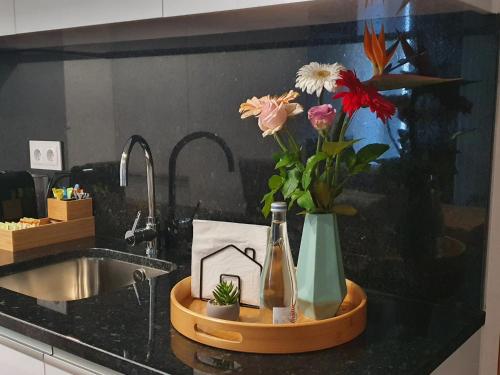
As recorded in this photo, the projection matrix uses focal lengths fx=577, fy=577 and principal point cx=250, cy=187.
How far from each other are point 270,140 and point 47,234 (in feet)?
3.05

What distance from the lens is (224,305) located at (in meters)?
1.21

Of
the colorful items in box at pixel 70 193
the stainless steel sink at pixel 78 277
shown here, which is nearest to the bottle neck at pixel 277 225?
the stainless steel sink at pixel 78 277

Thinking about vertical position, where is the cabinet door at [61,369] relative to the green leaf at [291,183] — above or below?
below

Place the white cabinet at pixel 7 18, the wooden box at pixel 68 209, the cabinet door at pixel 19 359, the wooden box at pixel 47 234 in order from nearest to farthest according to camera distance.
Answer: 1. the cabinet door at pixel 19 359
2. the white cabinet at pixel 7 18
3. the wooden box at pixel 47 234
4. the wooden box at pixel 68 209

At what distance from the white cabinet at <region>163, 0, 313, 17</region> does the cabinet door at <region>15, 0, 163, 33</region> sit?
0.11ft

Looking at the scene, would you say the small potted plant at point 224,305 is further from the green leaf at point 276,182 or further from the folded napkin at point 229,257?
the green leaf at point 276,182

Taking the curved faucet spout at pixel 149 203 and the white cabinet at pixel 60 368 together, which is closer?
the white cabinet at pixel 60 368

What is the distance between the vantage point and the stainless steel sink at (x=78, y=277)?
73.2 inches

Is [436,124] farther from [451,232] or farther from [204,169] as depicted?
[204,169]

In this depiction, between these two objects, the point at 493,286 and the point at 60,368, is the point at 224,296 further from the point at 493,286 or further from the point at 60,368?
the point at 493,286

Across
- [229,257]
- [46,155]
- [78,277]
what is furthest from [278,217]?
[46,155]

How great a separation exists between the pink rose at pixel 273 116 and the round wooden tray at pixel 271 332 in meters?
0.40

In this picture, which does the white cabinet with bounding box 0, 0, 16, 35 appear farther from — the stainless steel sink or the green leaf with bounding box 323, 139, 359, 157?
the green leaf with bounding box 323, 139, 359, 157

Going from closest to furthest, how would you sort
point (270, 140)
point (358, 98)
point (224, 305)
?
point (358, 98) < point (224, 305) < point (270, 140)
